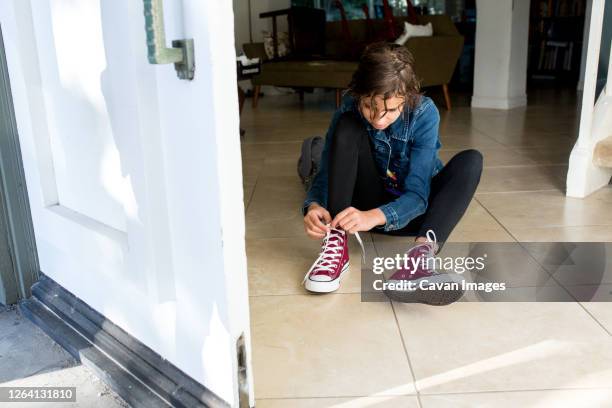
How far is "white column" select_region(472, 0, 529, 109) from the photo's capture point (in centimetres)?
464

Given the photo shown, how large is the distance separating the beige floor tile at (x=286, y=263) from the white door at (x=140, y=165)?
45 cm

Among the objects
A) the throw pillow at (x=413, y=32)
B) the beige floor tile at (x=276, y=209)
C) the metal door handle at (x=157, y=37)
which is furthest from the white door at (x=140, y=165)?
the throw pillow at (x=413, y=32)

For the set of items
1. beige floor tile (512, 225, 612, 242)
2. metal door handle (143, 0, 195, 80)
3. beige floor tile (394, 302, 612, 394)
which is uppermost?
metal door handle (143, 0, 195, 80)

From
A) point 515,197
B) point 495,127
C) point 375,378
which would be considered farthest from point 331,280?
point 495,127

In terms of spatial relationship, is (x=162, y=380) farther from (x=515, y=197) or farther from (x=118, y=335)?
(x=515, y=197)

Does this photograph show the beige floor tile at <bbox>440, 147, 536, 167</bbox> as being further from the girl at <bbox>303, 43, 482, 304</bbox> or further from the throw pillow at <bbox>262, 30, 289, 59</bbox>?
the throw pillow at <bbox>262, 30, 289, 59</bbox>

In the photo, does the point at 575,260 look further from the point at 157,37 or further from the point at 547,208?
the point at 157,37

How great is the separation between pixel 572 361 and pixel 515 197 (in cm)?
113

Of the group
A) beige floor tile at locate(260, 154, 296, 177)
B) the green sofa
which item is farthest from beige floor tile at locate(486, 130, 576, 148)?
beige floor tile at locate(260, 154, 296, 177)

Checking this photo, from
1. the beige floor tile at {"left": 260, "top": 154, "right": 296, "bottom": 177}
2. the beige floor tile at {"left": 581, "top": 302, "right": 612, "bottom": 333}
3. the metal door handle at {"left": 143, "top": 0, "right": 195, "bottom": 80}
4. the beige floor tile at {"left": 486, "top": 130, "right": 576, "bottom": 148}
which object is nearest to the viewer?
the metal door handle at {"left": 143, "top": 0, "right": 195, "bottom": 80}

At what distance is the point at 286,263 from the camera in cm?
154

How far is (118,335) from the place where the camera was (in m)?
1.04

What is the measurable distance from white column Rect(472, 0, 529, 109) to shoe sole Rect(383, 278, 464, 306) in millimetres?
3861

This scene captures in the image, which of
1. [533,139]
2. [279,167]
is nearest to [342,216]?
[279,167]
